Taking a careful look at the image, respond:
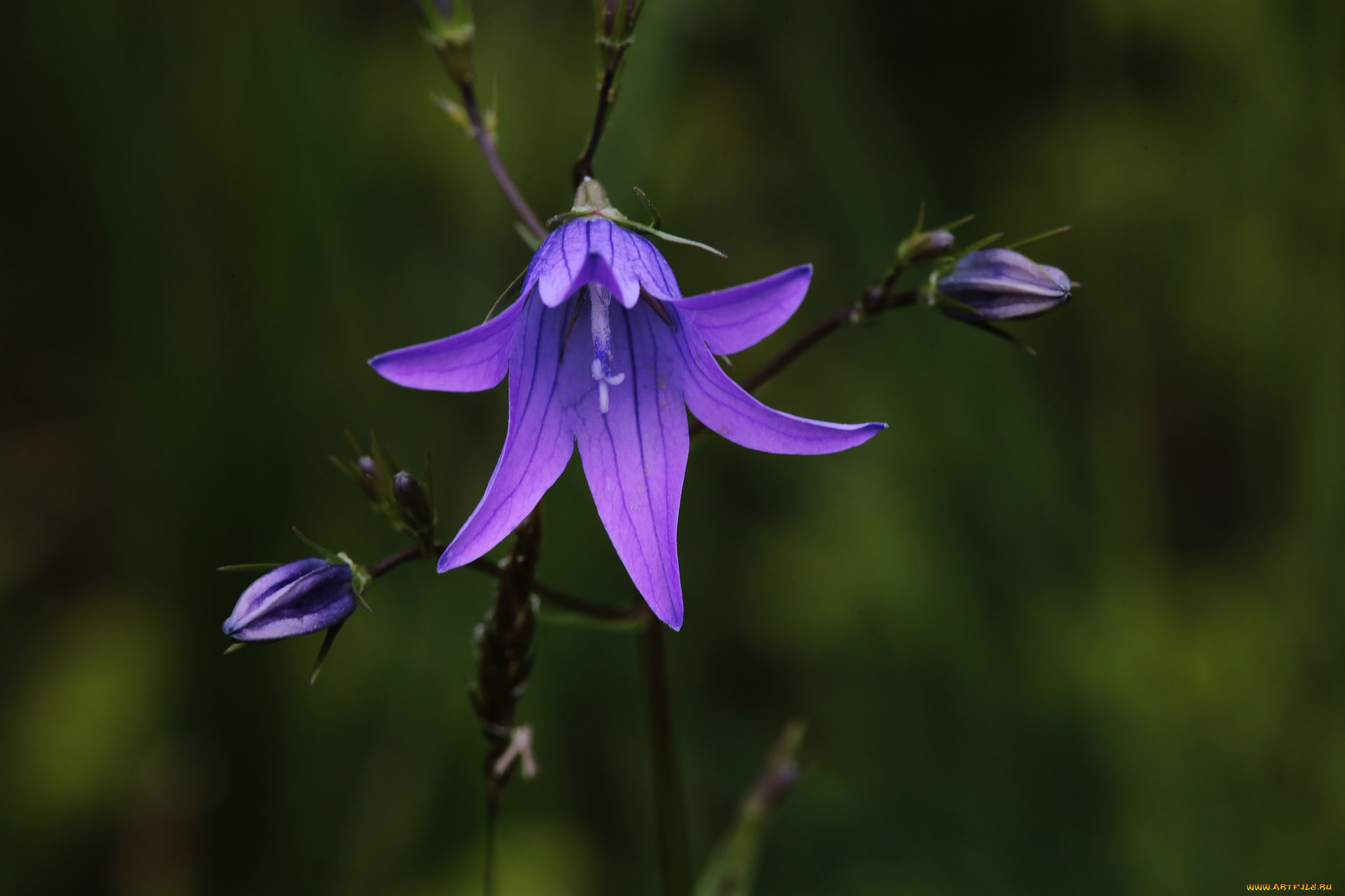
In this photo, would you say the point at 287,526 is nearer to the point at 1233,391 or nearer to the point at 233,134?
the point at 233,134

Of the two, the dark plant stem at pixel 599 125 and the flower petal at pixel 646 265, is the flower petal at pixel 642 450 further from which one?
the dark plant stem at pixel 599 125

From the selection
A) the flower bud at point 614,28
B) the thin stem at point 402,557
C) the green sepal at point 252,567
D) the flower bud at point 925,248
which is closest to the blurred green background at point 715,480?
the green sepal at point 252,567

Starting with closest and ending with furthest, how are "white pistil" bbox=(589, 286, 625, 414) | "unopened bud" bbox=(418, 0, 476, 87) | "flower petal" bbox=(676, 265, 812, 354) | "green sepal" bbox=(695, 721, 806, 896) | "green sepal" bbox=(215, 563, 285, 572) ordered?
"green sepal" bbox=(215, 563, 285, 572)
"flower petal" bbox=(676, 265, 812, 354)
"white pistil" bbox=(589, 286, 625, 414)
"unopened bud" bbox=(418, 0, 476, 87)
"green sepal" bbox=(695, 721, 806, 896)

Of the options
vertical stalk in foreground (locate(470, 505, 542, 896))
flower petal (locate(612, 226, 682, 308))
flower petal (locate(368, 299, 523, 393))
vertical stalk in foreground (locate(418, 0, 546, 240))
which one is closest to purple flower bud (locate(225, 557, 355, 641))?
vertical stalk in foreground (locate(470, 505, 542, 896))

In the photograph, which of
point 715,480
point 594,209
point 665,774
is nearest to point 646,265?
point 594,209

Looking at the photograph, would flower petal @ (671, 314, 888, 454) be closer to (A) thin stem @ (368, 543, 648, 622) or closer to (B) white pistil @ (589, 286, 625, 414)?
(B) white pistil @ (589, 286, 625, 414)

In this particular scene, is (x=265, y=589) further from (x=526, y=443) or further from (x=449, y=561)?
(x=526, y=443)
